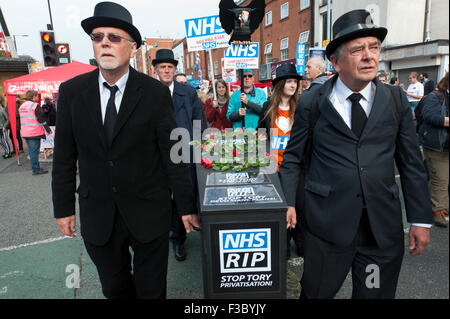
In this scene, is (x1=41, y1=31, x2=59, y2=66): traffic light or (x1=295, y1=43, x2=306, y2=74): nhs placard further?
(x1=295, y1=43, x2=306, y2=74): nhs placard

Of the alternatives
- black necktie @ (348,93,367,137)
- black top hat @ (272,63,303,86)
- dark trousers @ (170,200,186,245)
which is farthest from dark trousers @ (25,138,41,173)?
black necktie @ (348,93,367,137)

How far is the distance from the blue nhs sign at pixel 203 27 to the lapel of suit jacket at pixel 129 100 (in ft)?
15.6

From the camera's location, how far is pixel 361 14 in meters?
1.82

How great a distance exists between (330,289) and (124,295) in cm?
145

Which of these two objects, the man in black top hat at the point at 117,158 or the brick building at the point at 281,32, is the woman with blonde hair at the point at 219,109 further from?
the brick building at the point at 281,32

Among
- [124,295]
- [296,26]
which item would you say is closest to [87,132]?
[124,295]

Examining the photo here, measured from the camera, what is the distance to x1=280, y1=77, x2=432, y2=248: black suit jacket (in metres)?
1.79

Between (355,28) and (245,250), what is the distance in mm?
1685

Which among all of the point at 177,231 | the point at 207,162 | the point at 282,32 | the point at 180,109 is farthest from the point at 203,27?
the point at 282,32

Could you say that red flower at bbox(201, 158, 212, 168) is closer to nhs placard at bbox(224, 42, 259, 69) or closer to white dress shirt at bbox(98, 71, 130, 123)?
white dress shirt at bbox(98, 71, 130, 123)

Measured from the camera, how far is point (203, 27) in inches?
255

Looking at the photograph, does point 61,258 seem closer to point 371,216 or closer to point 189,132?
point 189,132

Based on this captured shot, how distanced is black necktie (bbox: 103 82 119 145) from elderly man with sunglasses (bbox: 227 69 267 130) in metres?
2.84

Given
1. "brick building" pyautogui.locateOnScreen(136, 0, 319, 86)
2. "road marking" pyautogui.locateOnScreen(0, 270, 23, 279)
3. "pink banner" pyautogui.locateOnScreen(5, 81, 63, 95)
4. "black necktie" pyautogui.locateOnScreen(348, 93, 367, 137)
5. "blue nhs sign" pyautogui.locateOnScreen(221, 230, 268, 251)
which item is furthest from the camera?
"brick building" pyautogui.locateOnScreen(136, 0, 319, 86)
